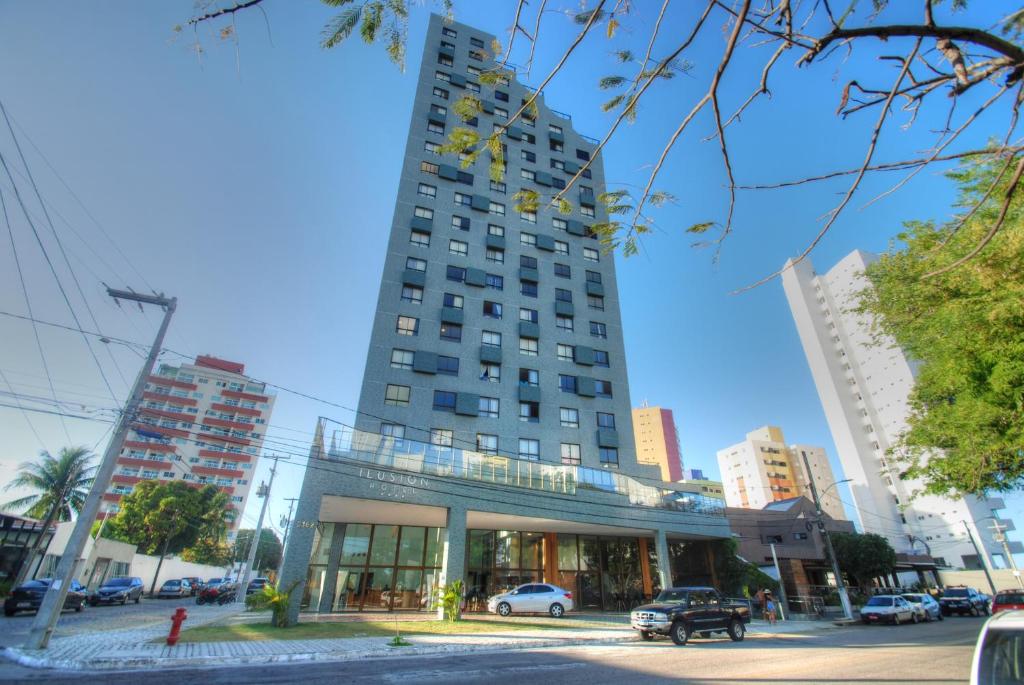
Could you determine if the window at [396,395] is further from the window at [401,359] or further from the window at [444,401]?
the window at [444,401]

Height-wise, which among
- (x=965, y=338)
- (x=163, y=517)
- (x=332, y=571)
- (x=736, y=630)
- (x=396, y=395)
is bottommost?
(x=736, y=630)

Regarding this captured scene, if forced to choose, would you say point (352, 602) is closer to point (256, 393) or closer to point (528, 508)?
point (528, 508)

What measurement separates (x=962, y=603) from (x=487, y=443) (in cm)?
3066

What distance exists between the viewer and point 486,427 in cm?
2758

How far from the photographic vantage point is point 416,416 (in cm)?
2636

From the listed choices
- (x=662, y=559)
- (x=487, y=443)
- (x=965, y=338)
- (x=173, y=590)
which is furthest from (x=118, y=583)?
(x=965, y=338)

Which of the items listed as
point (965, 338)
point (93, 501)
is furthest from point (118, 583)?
point (965, 338)

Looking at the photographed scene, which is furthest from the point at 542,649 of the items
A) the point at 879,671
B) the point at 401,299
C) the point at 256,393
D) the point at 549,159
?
the point at 256,393

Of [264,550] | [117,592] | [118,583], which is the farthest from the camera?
[264,550]

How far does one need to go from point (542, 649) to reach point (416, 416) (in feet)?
53.5

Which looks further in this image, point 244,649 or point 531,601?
point 531,601

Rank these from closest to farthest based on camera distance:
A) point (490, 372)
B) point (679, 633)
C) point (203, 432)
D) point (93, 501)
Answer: point (93, 501)
point (679, 633)
point (490, 372)
point (203, 432)

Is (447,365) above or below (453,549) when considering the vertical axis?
above

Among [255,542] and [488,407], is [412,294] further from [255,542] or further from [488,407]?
[255,542]
